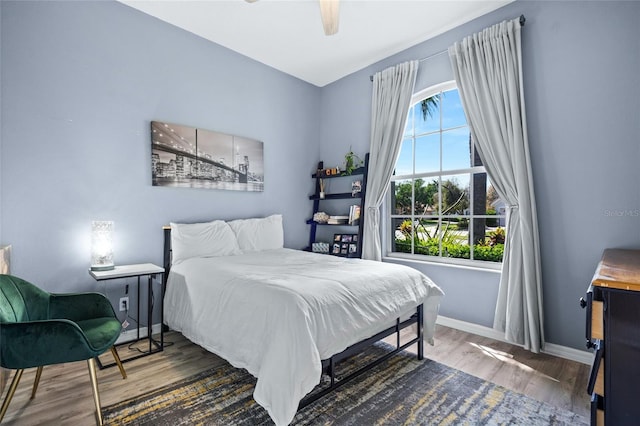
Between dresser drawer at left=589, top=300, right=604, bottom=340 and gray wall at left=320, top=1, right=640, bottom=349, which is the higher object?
gray wall at left=320, top=1, right=640, bottom=349

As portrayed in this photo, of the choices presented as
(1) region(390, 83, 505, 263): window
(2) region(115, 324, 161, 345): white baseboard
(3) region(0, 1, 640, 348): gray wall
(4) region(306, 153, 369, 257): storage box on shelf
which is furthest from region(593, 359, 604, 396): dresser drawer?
(2) region(115, 324, 161, 345): white baseboard

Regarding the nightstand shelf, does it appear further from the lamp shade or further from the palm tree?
the palm tree

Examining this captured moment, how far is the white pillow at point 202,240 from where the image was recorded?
289 centimetres

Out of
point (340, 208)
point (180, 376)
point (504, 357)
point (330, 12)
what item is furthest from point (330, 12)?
point (504, 357)

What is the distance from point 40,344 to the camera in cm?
152

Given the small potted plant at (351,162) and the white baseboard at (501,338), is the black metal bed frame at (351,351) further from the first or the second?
the small potted plant at (351,162)

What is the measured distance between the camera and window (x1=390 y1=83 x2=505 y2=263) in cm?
314

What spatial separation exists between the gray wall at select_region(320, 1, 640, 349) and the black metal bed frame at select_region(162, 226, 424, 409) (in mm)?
940

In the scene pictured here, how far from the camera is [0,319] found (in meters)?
1.52

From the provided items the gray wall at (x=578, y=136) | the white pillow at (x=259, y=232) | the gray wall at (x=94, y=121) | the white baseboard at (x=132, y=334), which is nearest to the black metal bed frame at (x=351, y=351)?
the gray wall at (x=94, y=121)

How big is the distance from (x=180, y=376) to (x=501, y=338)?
268 cm

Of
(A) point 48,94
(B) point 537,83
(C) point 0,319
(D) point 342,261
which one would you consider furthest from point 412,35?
(C) point 0,319

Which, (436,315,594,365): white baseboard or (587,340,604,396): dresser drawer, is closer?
(587,340,604,396): dresser drawer

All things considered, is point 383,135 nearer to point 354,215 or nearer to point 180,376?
point 354,215
